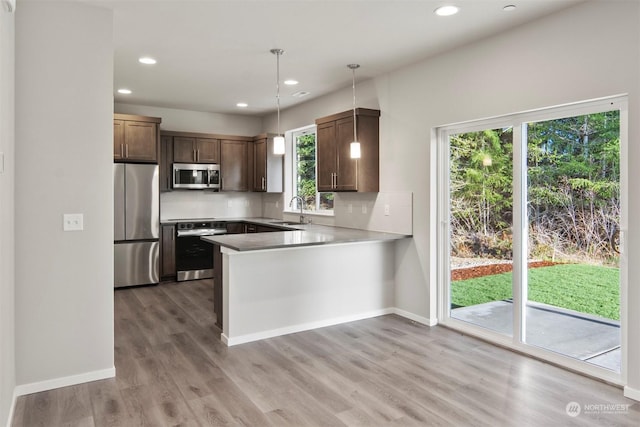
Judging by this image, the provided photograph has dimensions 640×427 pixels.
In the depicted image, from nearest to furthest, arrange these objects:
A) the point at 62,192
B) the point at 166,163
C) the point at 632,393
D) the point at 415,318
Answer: the point at 632,393 → the point at 62,192 → the point at 415,318 → the point at 166,163

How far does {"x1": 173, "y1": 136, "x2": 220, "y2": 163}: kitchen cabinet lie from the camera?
655cm

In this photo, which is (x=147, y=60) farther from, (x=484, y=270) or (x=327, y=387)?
(x=484, y=270)

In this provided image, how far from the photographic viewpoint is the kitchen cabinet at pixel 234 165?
22.8ft

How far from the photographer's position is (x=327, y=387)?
117 inches

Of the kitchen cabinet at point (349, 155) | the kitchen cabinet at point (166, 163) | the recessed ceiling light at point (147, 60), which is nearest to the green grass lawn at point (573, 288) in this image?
the kitchen cabinet at point (349, 155)

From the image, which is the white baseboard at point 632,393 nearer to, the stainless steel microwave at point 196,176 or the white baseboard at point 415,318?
the white baseboard at point 415,318

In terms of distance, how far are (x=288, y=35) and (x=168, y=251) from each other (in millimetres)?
3747

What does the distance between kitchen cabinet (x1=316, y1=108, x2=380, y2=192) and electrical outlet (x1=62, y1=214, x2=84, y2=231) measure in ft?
8.94

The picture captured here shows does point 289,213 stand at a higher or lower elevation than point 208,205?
lower

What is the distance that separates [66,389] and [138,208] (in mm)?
3184

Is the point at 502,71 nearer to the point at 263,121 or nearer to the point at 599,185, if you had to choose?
the point at 599,185

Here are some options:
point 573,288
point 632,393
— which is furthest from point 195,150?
point 632,393

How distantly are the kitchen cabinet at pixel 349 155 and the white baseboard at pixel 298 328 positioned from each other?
131 cm
